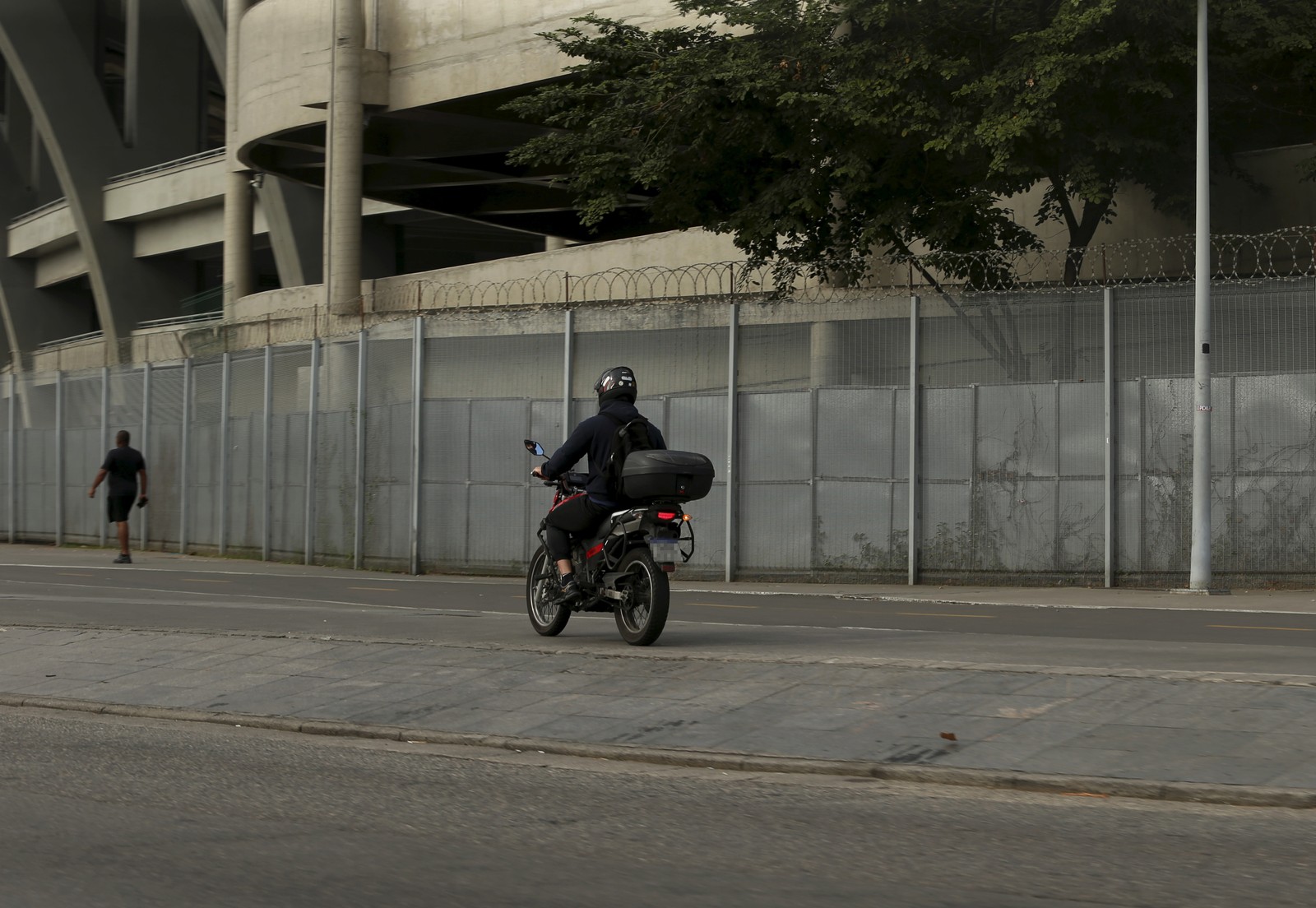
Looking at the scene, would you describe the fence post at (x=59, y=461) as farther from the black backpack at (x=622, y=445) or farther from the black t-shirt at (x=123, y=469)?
the black backpack at (x=622, y=445)

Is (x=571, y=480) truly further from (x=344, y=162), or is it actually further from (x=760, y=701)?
(x=344, y=162)

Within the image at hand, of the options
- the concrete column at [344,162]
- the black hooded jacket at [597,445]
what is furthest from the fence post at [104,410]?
the black hooded jacket at [597,445]

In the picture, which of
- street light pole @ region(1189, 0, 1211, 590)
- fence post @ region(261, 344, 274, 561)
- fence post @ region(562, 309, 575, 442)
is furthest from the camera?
fence post @ region(261, 344, 274, 561)

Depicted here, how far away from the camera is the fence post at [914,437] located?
1909 cm

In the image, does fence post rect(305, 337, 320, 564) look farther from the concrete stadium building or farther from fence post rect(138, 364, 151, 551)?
fence post rect(138, 364, 151, 551)

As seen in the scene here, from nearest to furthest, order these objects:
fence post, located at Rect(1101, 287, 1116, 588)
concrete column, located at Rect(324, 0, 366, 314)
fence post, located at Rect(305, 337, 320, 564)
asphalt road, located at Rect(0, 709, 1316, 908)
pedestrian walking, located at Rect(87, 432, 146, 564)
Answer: asphalt road, located at Rect(0, 709, 1316, 908)
fence post, located at Rect(1101, 287, 1116, 588)
fence post, located at Rect(305, 337, 320, 564)
pedestrian walking, located at Rect(87, 432, 146, 564)
concrete column, located at Rect(324, 0, 366, 314)

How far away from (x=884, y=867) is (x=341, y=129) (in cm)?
2480

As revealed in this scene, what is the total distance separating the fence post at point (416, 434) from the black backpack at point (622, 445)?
1132 centimetres

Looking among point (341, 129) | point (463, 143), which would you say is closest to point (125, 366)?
point (341, 129)

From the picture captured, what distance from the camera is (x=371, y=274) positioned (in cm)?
4622

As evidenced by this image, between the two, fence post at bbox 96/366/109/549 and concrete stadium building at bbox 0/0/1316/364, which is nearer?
concrete stadium building at bbox 0/0/1316/364

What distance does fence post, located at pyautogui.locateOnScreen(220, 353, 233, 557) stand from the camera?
2600 cm

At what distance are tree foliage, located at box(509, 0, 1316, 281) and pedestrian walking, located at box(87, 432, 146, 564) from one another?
7477mm

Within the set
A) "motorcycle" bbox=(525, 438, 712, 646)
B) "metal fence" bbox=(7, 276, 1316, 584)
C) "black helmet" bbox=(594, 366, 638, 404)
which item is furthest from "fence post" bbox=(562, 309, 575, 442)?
"black helmet" bbox=(594, 366, 638, 404)
